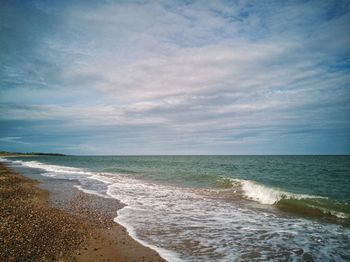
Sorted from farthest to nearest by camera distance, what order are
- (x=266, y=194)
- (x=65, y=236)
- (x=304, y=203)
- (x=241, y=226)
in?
(x=266, y=194) → (x=304, y=203) → (x=241, y=226) → (x=65, y=236)

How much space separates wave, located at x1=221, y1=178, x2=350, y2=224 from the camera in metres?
12.2

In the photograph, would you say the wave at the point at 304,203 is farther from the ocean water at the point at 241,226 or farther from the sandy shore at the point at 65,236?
the sandy shore at the point at 65,236

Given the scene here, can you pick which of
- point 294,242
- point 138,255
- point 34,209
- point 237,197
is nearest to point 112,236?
point 138,255

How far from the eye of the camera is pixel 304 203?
46.0 feet

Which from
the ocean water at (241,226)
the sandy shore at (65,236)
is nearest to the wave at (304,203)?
the ocean water at (241,226)

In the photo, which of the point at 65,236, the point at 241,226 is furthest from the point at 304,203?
the point at 65,236

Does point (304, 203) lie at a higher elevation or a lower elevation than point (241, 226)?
higher

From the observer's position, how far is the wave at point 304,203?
40.1ft

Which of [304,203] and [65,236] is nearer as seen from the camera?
[65,236]

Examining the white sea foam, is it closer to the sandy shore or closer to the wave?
the wave

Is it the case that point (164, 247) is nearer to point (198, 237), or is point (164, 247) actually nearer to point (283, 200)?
point (198, 237)

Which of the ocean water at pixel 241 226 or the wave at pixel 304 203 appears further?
the wave at pixel 304 203

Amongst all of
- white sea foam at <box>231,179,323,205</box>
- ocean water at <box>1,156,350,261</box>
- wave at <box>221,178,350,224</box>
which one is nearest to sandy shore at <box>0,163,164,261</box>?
ocean water at <box>1,156,350,261</box>

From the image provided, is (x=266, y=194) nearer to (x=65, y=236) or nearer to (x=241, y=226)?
(x=241, y=226)
